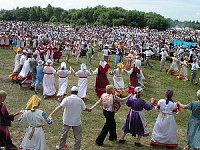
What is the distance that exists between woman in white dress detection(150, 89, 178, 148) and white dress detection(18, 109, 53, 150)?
307 centimetres

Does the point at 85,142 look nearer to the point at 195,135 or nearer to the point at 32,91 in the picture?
the point at 195,135

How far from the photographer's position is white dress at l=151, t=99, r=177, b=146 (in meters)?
7.09

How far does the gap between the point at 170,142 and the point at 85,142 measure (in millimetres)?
2242

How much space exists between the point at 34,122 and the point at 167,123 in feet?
11.4

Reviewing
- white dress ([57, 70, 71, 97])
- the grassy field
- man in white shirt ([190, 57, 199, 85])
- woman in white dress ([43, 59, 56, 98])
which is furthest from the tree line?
white dress ([57, 70, 71, 97])

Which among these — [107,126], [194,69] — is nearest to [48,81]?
[107,126]

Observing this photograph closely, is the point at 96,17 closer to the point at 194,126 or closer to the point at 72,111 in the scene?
the point at 194,126

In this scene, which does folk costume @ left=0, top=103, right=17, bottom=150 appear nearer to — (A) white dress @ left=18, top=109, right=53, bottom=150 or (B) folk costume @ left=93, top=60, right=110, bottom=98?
(A) white dress @ left=18, top=109, right=53, bottom=150

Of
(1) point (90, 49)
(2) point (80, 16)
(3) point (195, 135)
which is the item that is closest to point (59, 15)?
(2) point (80, 16)

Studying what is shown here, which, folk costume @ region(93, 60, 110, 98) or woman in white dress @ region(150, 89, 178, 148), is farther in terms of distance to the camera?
folk costume @ region(93, 60, 110, 98)

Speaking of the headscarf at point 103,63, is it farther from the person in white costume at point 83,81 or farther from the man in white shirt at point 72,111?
the man in white shirt at point 72,111

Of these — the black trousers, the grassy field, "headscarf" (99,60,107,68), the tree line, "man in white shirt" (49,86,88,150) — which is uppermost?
the tree line

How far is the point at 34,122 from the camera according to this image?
559 centimetres

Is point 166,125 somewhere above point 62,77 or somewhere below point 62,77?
below
